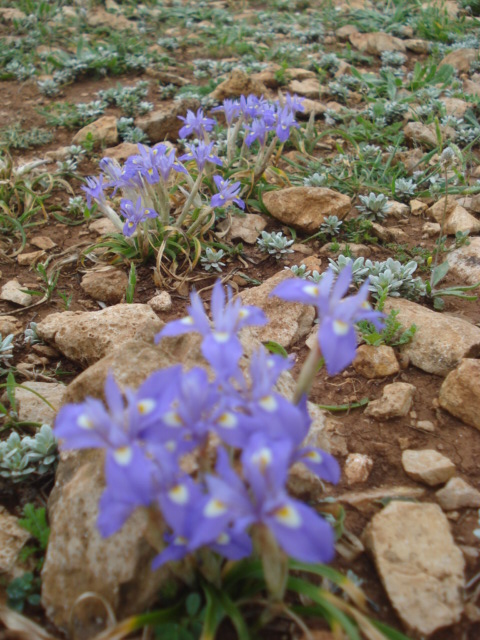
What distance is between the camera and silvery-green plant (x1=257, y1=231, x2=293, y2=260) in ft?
13.8

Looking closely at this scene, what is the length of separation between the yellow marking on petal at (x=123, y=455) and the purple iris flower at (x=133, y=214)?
8.12 ft

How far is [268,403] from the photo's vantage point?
158cm

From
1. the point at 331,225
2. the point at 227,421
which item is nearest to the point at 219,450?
the point at 227,421

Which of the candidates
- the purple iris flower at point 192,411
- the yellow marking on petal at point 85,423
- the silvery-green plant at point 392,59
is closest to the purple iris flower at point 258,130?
the purple iris flower at point 192,411

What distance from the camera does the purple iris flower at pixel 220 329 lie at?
1.60 metres

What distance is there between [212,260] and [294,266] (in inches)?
27.0

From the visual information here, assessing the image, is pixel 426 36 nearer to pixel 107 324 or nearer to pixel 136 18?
pixel 136 18

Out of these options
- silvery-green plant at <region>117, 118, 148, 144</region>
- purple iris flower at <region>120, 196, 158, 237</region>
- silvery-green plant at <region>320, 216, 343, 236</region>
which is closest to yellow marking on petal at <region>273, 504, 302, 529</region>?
purple iris flower at <region>120, 196, 158, 237</region>

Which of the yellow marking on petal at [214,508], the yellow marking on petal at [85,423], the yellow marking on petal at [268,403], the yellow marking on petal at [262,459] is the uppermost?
the yellow marking on petal at [268,403]

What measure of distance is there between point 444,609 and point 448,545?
0.26 m

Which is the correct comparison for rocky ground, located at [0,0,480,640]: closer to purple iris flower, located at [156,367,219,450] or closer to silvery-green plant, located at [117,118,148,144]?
silvery-green plant, located at [117,118,148,144]

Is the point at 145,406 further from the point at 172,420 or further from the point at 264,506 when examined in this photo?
the point at 264,506

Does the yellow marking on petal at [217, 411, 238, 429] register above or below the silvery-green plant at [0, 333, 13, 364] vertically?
above

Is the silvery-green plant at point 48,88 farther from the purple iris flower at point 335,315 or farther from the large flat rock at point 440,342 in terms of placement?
the purple iris flower at point 335,315
